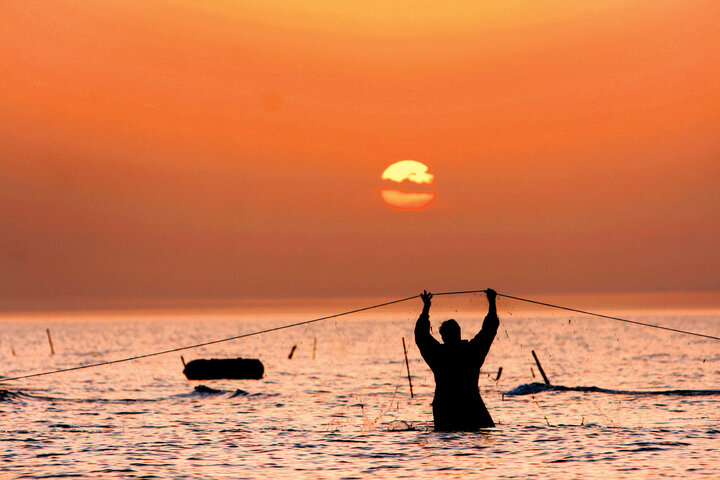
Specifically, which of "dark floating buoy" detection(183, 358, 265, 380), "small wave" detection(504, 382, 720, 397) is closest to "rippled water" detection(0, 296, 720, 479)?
"small wave" detection(504, 382, 720, 397)

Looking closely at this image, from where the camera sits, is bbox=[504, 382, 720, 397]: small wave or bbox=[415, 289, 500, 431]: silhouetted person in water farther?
bbox=[504, 382, 720, 397]: small wave

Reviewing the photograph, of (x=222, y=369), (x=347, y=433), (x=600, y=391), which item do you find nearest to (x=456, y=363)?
(x=347, y=433)

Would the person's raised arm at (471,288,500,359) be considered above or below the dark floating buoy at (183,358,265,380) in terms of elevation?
above

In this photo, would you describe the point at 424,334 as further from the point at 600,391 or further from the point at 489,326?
the point at 600,391

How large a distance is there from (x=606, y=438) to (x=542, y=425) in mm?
4596

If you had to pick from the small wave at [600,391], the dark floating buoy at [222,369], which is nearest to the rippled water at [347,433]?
the small wave at [600,391]

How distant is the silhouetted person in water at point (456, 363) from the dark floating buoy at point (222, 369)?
45.0m

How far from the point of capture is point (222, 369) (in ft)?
220

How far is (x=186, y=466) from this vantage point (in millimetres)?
22125

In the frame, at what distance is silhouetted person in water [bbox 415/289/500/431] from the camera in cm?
2166

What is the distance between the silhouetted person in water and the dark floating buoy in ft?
147

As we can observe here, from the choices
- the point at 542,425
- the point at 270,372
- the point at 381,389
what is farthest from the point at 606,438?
the point at 270,372

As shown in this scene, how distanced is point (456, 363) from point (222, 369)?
155ft

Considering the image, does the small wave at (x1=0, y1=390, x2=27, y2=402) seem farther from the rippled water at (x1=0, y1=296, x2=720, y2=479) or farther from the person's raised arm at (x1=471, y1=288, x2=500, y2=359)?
the person's raised arm at (x1=471, y1=288, x2=500, y2=359)
